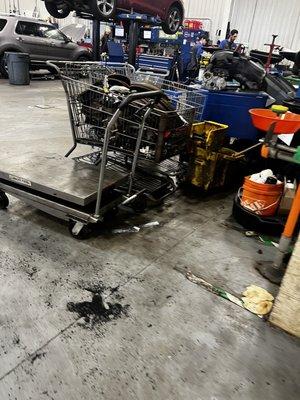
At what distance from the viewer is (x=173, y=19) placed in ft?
27.5

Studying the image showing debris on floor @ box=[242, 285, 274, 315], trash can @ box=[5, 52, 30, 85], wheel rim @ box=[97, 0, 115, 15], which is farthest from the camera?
trash can @ box=[5, 52, 30, 85]

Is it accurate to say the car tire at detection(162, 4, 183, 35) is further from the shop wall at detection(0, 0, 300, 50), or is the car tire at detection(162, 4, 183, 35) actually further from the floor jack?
the floor jack

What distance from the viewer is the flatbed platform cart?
210cm

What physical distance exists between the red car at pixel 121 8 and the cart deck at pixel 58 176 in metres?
5.06

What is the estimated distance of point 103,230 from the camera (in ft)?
7.69

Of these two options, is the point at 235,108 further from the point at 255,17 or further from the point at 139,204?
the point at 255,17

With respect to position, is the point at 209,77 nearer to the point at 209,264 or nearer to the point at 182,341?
the point at 209,264

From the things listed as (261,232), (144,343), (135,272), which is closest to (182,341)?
(144,343)

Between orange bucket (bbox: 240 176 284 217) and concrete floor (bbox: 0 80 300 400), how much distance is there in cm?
25

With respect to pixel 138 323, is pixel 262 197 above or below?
above

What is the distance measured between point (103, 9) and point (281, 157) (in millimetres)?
6423

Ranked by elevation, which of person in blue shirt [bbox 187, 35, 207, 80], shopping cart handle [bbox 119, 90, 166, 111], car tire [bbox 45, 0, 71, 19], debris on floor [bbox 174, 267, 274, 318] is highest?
car tire [bbox 45, 0, 71, 19]

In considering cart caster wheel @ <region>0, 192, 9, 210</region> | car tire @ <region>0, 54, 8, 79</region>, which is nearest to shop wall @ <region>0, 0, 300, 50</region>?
car tire @ <region>0, 54, 8, 79</region>

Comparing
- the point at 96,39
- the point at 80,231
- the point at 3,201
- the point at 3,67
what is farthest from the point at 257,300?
the point at 3,67
